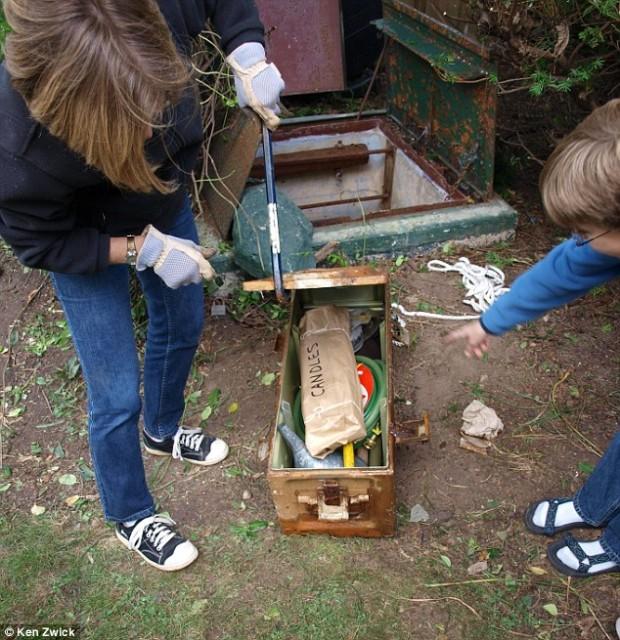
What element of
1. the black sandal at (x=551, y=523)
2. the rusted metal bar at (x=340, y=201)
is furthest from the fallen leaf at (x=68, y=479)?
Answer: the rusted metal bar at (x=340, y=201)

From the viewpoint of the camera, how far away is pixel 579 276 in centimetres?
179

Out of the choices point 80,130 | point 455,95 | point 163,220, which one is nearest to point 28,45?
Answer: point 80,130

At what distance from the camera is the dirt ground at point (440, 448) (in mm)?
2217

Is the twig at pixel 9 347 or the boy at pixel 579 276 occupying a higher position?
the boy at pixel 579 276

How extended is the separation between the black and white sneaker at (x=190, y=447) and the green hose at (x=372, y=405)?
0.40 meters

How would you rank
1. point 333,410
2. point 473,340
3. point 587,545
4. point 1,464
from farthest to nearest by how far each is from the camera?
1. point 1,464
2. point 333,410
3. point 587,545
4. point 473,340

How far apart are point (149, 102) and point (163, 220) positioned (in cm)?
74

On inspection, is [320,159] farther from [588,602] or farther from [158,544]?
[588,602]

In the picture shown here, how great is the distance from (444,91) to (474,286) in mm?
1238

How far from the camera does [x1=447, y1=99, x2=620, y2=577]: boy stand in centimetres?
147

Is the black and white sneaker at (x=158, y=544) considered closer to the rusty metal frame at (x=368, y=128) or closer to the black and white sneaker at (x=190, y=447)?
the black and white sneaker at (x=190, y=447)

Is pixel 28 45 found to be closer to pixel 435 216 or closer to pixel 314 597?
pixel 314 597

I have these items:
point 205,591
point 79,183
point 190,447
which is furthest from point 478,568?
point 79,183

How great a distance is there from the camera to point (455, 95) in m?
3.62
